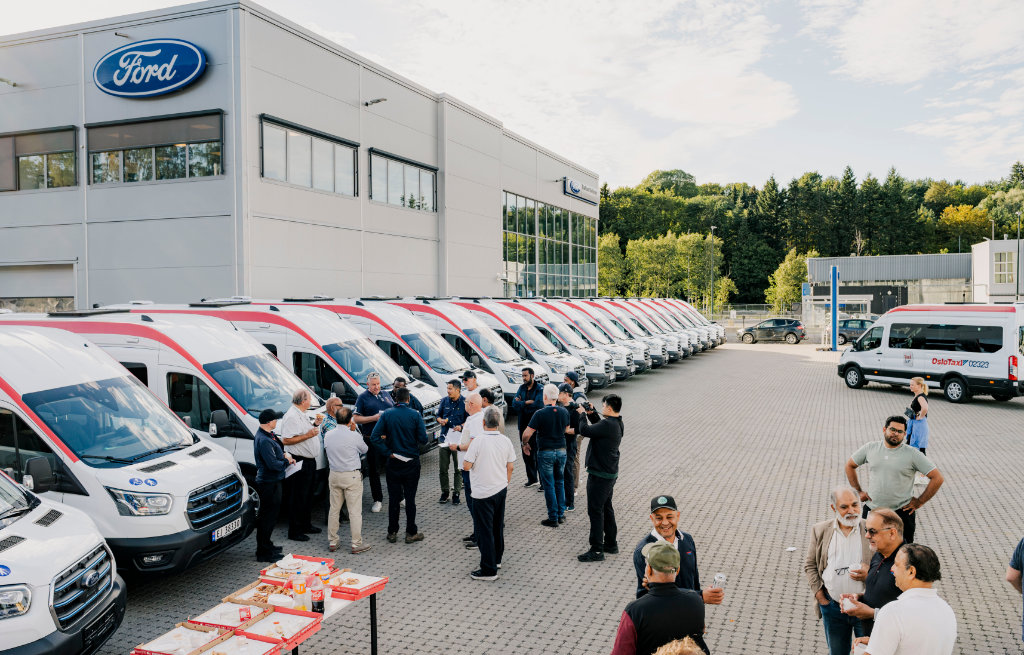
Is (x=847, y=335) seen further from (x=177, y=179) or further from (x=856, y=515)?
(x=856, y=515)

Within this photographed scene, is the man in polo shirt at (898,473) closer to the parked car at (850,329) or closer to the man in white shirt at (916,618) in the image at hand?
the man in white shirt at (916,618)

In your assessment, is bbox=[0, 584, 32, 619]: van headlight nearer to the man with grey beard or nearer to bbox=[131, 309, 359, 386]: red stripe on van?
the man with grey beard

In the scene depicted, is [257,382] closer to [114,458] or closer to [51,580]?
[114,458]

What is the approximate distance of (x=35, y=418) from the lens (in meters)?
6.57

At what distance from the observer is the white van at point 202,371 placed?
8789 mm

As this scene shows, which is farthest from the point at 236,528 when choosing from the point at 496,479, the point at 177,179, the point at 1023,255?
the point at 1023,255

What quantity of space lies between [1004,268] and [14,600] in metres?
59.8

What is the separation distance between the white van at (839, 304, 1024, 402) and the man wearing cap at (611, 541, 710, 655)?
55.7 ft

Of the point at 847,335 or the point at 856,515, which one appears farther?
the point at 847,335

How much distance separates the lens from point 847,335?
3612cm

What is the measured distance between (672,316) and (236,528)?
2651 centimetres

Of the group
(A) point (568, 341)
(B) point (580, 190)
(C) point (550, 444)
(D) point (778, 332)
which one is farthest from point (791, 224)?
(C) point (550, 444)

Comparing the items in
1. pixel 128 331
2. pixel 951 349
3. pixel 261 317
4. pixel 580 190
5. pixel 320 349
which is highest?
pixel 580 190

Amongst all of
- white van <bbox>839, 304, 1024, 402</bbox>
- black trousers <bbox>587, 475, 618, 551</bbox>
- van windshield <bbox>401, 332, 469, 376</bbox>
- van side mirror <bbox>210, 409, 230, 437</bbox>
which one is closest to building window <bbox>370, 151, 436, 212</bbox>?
van windshield <bbox>401, 332, 469, 376</bbox>
